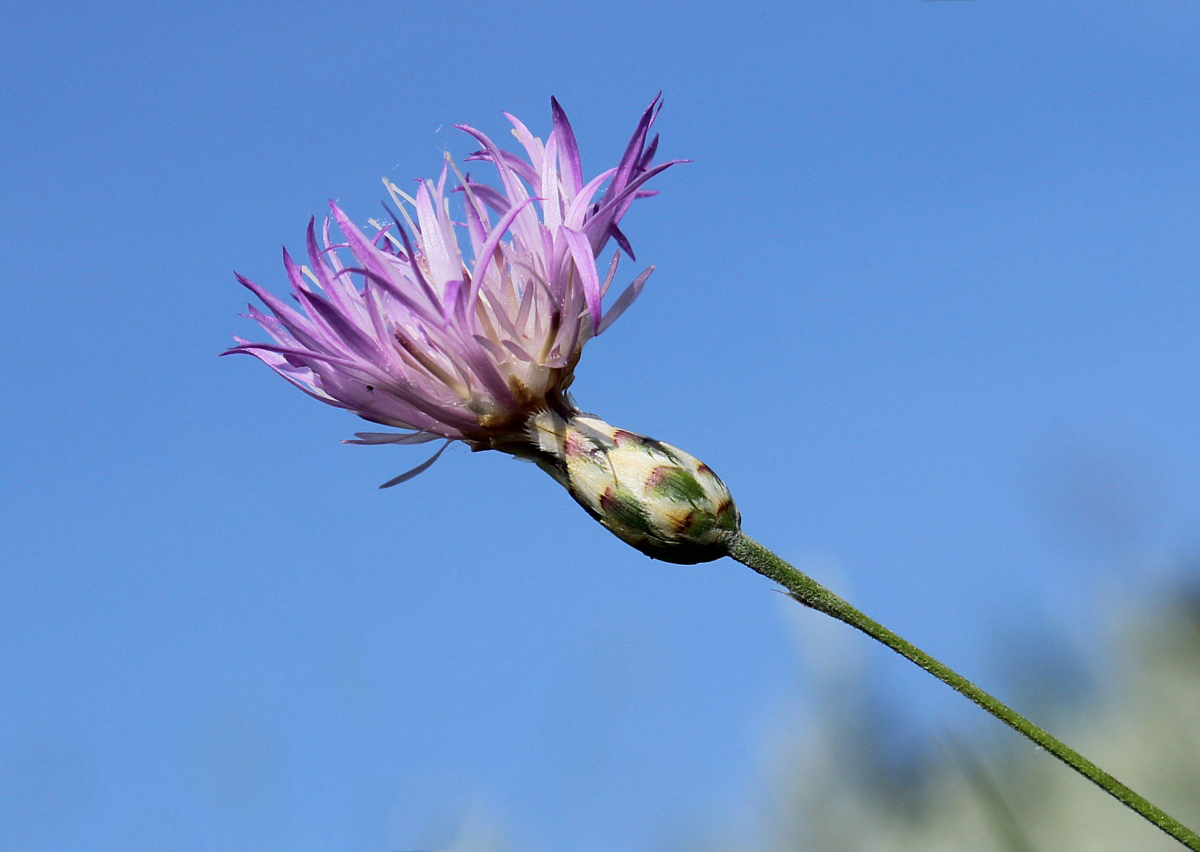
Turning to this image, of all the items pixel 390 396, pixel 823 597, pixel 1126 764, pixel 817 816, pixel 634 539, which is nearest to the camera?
pixel 823 597

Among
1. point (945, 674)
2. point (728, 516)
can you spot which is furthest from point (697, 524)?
point (945, 674)

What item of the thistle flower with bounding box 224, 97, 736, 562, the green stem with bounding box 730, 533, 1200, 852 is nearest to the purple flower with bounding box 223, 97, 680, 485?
the thistle flower with bounding box 224, 97, 736, 562

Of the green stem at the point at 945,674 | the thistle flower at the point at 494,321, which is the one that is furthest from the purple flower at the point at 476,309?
the green stem at the point at 945,674

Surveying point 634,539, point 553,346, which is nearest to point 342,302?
point 553,346

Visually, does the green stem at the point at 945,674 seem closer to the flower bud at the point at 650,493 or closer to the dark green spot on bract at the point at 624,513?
the flower bud at the point at 650,493

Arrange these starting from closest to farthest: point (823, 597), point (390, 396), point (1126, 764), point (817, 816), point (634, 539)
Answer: point (823, 597)
point (634, 539)
point (390, 396)
point (817, 816)
point (1126, 764)

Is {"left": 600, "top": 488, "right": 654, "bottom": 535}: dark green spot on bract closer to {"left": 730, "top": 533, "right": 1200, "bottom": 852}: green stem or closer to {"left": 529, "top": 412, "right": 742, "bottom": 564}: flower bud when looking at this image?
{"left": 529, "top": 412, "right": 742, "bottom": 564}: flower bud

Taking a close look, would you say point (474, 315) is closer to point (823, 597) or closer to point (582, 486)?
point (582, 486)
